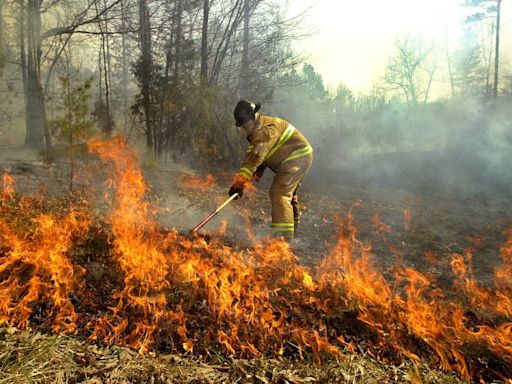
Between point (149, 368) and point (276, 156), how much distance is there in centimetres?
A: 343

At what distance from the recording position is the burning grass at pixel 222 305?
Result: 2791 mm

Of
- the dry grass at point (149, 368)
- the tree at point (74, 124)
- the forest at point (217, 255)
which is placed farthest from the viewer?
the tree at point (74, 124)

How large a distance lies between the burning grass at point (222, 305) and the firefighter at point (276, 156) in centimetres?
105

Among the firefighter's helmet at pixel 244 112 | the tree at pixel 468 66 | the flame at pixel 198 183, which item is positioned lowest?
the flame at pixel 198 183

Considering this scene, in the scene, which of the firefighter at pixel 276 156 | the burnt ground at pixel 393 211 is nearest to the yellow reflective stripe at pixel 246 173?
the firefighter at pixel 276 156

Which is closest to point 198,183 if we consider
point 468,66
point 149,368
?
point 149,368

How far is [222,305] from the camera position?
121 inches

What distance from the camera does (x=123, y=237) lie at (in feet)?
12.8

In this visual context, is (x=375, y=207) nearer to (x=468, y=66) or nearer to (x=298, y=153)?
(x=298, y=153)

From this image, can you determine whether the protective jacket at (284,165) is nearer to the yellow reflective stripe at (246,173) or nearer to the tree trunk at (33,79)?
the yellow reflective stripe at (246,173)

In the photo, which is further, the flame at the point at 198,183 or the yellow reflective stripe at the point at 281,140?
the flame at the point at 198,183

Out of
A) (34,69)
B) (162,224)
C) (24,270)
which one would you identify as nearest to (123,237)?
(24,270)

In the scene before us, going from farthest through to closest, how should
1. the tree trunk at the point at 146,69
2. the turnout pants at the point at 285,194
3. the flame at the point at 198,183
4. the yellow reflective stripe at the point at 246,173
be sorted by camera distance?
the tree trunk at the point at 146,69, the flame at the point at 198,183, the turnout pants at the point at 285,194, the yellow reflective stripe at the point at 246,173

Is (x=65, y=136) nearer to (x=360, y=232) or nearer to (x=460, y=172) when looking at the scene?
(x=360, y=232)
